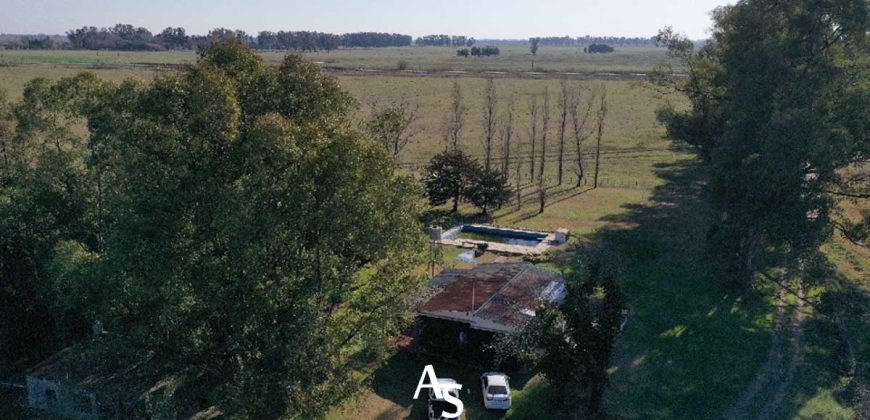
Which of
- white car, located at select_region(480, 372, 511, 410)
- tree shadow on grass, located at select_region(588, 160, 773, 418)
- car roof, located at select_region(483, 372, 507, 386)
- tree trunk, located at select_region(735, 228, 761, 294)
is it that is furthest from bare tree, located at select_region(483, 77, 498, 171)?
white car, located at select_region(480, 372, 511, 410)

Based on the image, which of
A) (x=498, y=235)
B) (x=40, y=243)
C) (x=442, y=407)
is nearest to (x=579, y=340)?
(x=442, y=407)

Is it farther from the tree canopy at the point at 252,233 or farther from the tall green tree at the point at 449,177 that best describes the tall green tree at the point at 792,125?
the tree canopy at the point at 252,233

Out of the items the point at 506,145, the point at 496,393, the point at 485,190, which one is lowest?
the point at 496,393

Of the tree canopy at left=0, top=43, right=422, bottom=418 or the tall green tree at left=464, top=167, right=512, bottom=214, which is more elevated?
the tree canopy at left=0, top=43, right=422, bottom=418

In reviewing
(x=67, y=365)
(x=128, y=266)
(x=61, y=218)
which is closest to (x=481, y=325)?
(x=128, y=266)

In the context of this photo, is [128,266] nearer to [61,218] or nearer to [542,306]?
[61,218]

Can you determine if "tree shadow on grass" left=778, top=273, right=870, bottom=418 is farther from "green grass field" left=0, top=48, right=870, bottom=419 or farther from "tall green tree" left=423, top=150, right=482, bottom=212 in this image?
"tall green tree" left=423, top=150, right=482, bottom=212

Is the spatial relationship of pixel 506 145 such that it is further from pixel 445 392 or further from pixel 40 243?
pixel 40 243
